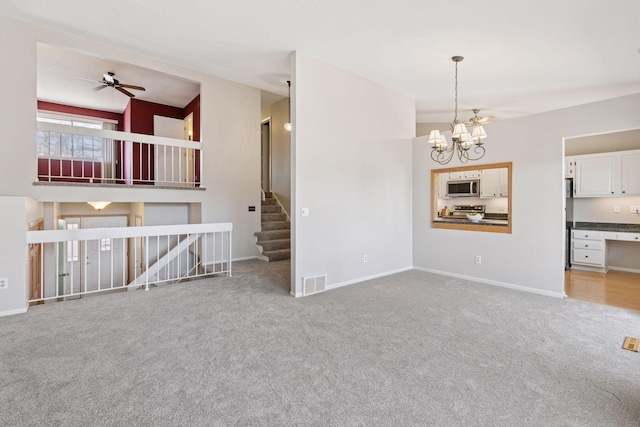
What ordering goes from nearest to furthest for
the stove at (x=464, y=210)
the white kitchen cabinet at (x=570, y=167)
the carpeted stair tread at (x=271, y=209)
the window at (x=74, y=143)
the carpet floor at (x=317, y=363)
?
1. the carpet floor at (x=317, y=363)
2. the white kitchen cabinet at (x=570, y=167)
3. the window at (x=74, y=143)
4. the stove at (x=464, y=210)
5. the carpeted stair tread at (x=271, y=209)

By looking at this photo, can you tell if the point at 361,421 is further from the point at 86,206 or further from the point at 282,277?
the point at 86,206

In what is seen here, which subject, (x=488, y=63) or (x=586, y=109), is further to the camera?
(x=488, y=63)

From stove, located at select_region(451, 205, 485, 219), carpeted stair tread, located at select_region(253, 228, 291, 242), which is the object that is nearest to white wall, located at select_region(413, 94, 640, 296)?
stove, located at select_region(451, 205, 485, 219)

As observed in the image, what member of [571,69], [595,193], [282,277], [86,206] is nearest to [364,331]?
[282,277]

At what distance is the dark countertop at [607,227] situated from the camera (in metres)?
5.49

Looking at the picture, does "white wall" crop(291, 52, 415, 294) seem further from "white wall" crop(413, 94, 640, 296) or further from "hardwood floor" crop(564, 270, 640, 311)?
"hardwood floor" crop(564, 270, 640, 311)

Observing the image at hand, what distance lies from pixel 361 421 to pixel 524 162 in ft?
14.6

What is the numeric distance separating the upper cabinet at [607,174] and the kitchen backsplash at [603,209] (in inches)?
14.2

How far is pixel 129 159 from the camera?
24.1 feet

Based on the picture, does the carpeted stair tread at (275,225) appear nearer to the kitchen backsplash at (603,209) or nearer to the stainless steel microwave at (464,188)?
the stainless steel microwave at (464,188)

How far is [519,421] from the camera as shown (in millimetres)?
1775

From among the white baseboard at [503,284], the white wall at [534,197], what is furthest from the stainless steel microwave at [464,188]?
the white baseboard at [503,284]

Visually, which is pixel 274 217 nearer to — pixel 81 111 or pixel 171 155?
pixel 171 155

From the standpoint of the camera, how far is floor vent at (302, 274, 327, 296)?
418cm
